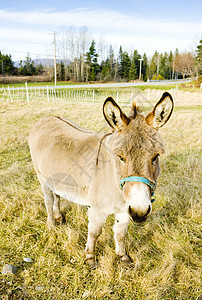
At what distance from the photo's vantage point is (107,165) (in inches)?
97.5

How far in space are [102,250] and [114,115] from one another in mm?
2212

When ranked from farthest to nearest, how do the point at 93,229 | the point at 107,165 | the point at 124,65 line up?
the point at 124,65 → the point at 93,229 → the point at 107,165

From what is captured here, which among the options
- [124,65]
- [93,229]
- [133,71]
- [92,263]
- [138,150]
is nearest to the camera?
[138,150]

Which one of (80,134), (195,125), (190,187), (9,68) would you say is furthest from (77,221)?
(9,68)

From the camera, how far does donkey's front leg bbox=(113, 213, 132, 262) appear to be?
2.73 meters

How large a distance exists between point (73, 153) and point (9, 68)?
218 ft

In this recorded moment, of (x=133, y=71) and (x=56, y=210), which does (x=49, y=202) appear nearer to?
(x=56, y=210)

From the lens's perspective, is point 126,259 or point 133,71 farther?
point 133,71

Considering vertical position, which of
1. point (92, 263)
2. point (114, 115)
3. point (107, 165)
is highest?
point (114, 115)

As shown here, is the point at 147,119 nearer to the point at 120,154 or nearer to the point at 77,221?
the point at 120,154

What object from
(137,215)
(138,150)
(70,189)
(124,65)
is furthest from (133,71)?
(137,215)

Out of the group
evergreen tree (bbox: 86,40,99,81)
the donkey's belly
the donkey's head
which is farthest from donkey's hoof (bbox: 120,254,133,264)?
evergreen tree (bbox: 86,40,99,81)

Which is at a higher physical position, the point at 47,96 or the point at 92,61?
the point at 92,61

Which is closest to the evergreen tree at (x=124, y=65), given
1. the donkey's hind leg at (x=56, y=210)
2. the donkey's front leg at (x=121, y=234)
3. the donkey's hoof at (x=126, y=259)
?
the donkey's hind leg at (x=56, y=210)
